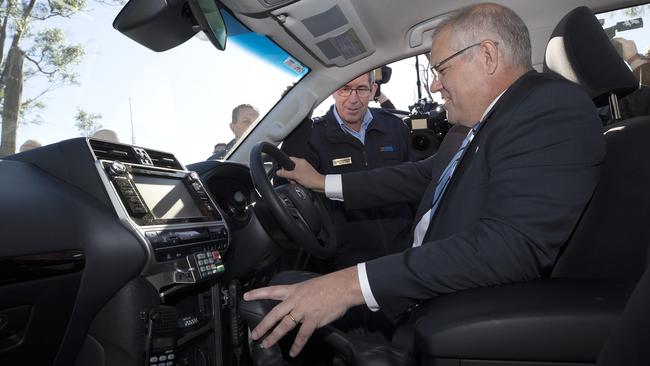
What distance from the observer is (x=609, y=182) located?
3.80 ft

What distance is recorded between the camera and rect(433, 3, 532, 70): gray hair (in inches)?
53.4

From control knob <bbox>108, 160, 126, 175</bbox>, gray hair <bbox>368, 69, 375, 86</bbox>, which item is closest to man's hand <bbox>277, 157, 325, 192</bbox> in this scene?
control knob <bbox>108, 160, 126, 175</bbox>

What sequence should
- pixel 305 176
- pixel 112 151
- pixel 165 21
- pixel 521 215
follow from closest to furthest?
1. pixel 521 215
2. pixel 165 21
3. pixel 112 151
4. pixel 305 176

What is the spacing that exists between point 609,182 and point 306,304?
2.46ft

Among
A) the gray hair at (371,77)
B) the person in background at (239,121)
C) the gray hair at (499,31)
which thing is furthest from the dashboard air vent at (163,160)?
the gray hair at (371,77)

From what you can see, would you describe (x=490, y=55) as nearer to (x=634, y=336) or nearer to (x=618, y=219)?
(x=618, y=219)

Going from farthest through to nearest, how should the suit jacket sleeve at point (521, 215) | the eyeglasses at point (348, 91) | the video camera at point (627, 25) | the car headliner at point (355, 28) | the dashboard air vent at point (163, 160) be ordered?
the eyeglasses at point (348, 91) → the video camera at point (627, 25) → the car headliner at point (355, 28) → the dashboard air vent at point (163, 160) → the suit jacket sleeve at point (521, 215)

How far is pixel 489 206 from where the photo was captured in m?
1.09

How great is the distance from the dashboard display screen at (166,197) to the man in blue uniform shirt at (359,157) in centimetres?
128

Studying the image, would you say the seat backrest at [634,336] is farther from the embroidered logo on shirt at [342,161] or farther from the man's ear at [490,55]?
the embroidered logo on shirt at [342,161]

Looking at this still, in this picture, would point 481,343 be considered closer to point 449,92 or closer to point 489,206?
point 489,206

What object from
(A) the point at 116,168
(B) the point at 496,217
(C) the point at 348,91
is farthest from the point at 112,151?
(C) the point at 348,91

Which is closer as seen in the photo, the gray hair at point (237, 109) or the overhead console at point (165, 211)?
the overhead console at point (165, 211)

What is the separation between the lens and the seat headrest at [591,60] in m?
1.27
